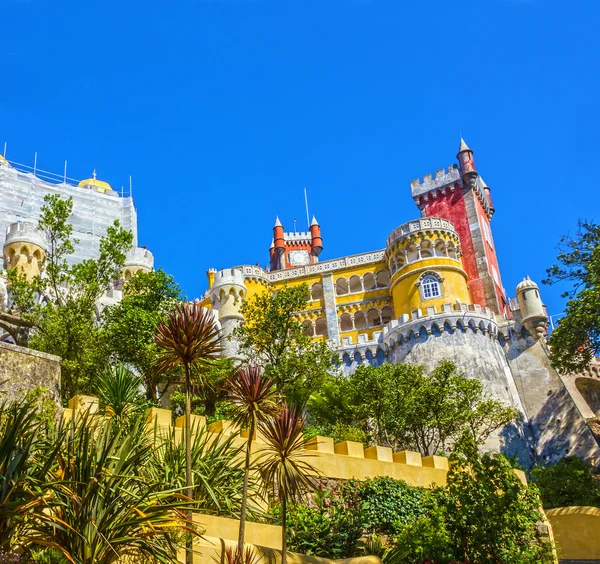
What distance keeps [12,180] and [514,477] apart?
165ft

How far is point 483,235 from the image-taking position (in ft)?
189

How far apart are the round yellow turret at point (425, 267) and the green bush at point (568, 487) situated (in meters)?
19.5

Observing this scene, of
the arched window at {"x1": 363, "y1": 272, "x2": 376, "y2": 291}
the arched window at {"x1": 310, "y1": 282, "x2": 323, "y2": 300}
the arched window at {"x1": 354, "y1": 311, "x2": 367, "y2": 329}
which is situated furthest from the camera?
the arched window at {"x1": 310, "y1": 282, "x2": 323, "y2": 300}

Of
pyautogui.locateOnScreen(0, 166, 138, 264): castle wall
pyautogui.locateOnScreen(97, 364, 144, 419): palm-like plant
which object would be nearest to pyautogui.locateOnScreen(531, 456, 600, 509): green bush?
pyautogui.locateOnScreen(97, 364, 144, 419): palm-like plant

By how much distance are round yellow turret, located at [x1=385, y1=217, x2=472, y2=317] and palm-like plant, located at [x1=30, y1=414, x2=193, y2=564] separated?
125 feet

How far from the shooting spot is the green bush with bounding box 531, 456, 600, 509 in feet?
90.8

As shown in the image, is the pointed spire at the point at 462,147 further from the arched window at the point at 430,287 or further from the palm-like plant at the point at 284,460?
the palm-like plant at the point at 284,460

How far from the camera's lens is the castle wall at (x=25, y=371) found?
578 inches

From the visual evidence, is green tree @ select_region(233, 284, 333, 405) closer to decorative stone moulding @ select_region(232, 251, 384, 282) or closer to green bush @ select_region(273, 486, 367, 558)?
green bush @ select_region(273, 486, 367, 558)

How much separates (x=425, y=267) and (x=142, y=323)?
27229 mm

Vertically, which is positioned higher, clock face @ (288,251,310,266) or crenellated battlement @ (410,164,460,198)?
clock face @ (288,251,310,266)

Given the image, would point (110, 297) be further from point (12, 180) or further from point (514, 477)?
point (514, 477)

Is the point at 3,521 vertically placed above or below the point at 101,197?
below

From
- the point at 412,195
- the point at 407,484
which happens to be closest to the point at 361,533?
the point at 407,484
